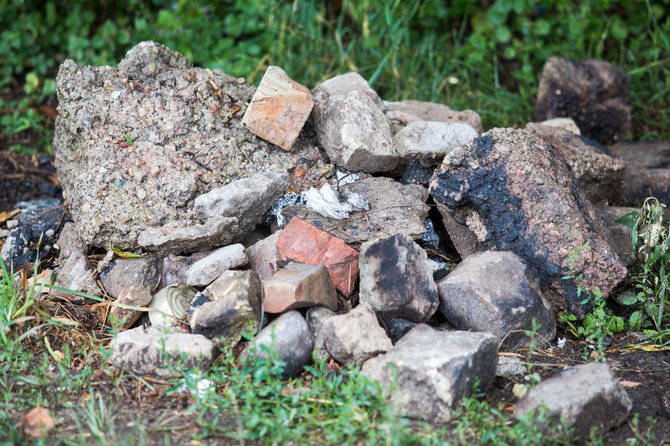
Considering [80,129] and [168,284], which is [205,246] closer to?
[168,284]

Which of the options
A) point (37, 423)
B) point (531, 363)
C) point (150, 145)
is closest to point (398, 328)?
point (531, 363)

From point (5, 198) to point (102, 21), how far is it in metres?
2.54

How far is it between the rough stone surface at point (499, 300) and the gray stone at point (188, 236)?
100 centimetres

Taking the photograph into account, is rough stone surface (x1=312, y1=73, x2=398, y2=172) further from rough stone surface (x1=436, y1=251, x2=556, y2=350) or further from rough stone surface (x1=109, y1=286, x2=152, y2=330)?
rough stone surface (x1=109, y1=286, x2=152, y2=330)

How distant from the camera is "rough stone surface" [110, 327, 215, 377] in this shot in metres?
2.46

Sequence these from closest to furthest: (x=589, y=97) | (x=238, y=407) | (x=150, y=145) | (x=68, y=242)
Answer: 1. (x=238, y=407)
2. (x=150, y=145)
3. (x=68, y=242)
4. (x=589, y=97)

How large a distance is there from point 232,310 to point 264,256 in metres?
0.50

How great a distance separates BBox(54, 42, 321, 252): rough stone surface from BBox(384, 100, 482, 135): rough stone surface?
22.3 inches

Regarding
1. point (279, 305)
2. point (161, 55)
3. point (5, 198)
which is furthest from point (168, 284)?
point (5, 198)

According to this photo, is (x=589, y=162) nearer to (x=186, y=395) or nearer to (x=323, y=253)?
(x=323, y=253)

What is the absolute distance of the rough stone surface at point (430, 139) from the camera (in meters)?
3.36

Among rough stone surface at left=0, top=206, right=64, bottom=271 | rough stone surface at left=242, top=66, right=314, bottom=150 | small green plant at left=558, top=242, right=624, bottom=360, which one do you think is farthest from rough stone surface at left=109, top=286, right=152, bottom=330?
small green plant at left=558, top=242, right=624, bottom=360

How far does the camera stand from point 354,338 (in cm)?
249

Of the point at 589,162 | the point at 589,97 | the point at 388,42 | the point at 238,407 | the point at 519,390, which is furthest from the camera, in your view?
the point at 388,42
